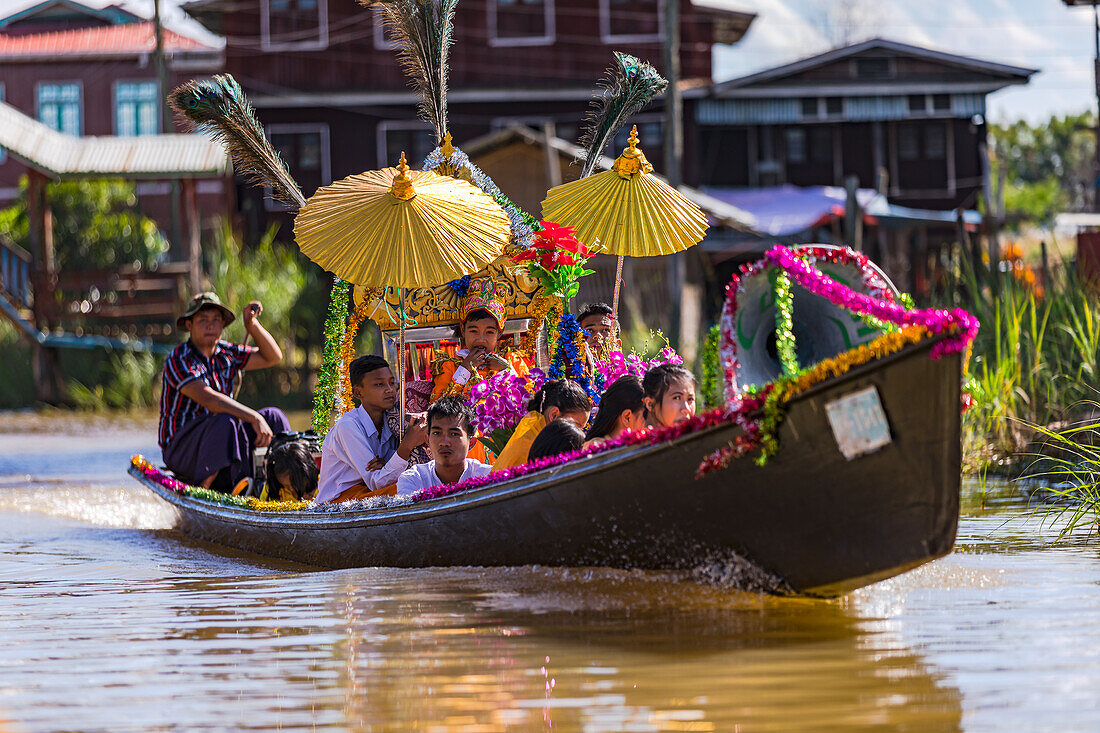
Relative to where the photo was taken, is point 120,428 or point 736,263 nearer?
point 120,428

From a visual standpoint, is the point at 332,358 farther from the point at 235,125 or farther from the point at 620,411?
the point at 620,411

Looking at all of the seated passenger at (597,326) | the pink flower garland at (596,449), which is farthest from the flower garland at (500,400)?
the pink flower garland at (596,449)

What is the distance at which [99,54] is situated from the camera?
114 feet

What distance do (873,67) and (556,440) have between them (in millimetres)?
22924

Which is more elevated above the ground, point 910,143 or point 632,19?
point 632,19

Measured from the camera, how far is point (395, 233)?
780cm

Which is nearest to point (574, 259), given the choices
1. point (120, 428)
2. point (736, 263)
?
point (120, 428)

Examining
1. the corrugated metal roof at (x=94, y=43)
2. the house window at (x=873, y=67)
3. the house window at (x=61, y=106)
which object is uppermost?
the corrugated metal roof at (x=94, y=43)

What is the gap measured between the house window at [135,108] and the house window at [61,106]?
3.06 ft

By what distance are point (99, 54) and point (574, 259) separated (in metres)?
27.9

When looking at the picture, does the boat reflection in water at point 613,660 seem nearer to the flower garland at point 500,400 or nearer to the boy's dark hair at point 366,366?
the boy's dark hair at point 366,366

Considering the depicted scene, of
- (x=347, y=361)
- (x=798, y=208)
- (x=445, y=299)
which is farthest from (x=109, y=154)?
(x=445, y=299)

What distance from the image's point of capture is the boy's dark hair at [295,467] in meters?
9.69

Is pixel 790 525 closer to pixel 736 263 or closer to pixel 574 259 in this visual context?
pixel 574 259
